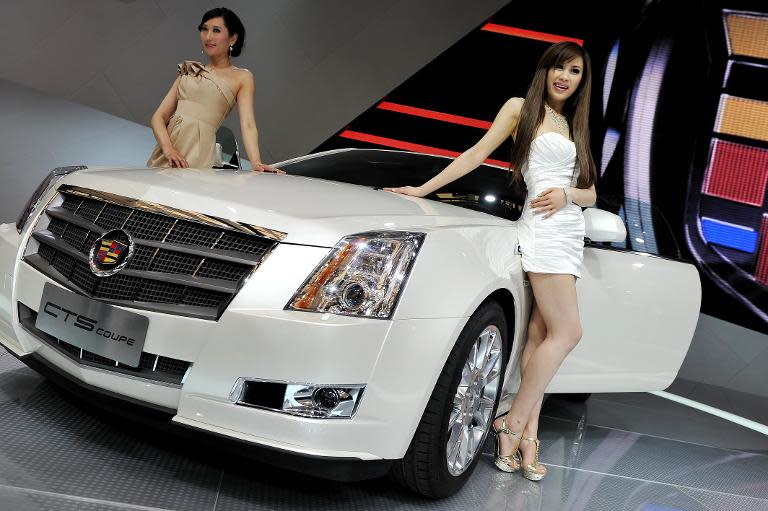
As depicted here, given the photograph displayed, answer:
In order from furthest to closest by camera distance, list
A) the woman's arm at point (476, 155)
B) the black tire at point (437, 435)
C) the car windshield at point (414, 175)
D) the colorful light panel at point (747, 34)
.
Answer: the colorful light panel at point (747, 34), the car windshield at point (414, 175), the woman's arm at point (476, 155), the black tire at point (437, 435)

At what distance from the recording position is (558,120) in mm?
2795

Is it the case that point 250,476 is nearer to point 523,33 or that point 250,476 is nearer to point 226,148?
point 226,148

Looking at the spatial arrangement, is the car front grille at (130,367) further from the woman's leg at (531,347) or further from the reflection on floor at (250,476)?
the woman's leg at (531,347)

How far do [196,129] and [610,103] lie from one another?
4.18m

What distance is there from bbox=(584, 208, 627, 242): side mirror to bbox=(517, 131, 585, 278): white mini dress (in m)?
0.16

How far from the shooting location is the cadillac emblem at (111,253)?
207 centimetres

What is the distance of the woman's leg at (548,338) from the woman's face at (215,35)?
1.60m

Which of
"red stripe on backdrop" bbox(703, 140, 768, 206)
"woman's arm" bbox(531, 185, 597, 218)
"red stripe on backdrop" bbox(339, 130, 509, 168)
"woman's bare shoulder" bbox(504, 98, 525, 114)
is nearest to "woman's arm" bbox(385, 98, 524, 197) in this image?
"woman's bare shoulder" bbox(504, 98, 525, 114)

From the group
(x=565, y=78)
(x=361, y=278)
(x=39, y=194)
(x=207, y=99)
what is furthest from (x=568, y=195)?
(x=39, y=194)

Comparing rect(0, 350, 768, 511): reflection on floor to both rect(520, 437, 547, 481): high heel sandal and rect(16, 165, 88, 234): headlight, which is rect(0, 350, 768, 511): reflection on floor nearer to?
rect(520, 437, 547, 481): high heel sandal

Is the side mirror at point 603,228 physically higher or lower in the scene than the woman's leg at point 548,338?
higher

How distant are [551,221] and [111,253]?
1.38 m

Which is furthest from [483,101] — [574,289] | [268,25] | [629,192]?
[574,289]

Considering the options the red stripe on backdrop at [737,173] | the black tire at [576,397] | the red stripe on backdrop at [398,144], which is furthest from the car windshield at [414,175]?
the red stripe on backdrop at [737,173]
